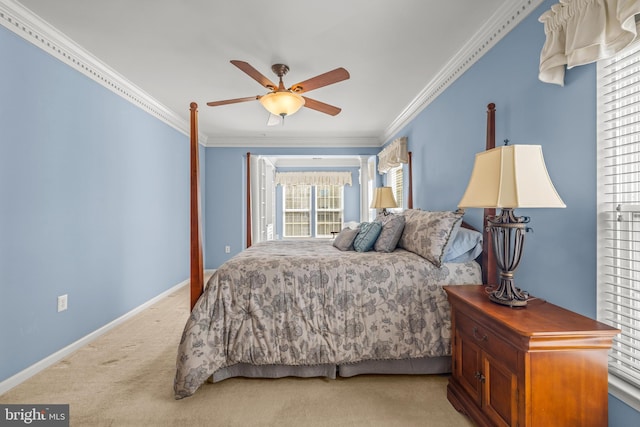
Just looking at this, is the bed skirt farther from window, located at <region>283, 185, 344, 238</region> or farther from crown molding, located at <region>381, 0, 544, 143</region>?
window, located at <region>283, 185, 344, 238</region>

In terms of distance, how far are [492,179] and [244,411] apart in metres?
1.80

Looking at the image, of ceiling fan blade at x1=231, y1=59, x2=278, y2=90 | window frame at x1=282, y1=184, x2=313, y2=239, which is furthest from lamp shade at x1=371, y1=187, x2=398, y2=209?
window frame at x1=282, y1=184, x2=313, y2=239

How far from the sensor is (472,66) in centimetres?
243

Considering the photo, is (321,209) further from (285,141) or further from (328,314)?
(328,314)

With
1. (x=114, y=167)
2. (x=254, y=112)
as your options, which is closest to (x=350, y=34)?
(x=254, y=112)

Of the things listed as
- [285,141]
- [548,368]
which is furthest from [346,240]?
[285,141]

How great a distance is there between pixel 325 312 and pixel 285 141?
12.7ft

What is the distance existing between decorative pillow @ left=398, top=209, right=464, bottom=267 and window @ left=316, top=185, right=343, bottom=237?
5392 millimetres

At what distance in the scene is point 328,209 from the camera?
7.81m

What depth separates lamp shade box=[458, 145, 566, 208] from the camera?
1.28 m

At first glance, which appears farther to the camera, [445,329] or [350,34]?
[350,34]

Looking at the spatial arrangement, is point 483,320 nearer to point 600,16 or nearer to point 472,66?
point 600,16

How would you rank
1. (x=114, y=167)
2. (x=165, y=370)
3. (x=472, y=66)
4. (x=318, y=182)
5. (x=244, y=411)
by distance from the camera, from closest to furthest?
(x=244, y=411)
(x=165, y=370)
(x=472, y=66)
(x=114, y=167)
(x=318, y=182)

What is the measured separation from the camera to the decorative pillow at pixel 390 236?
243 cm
